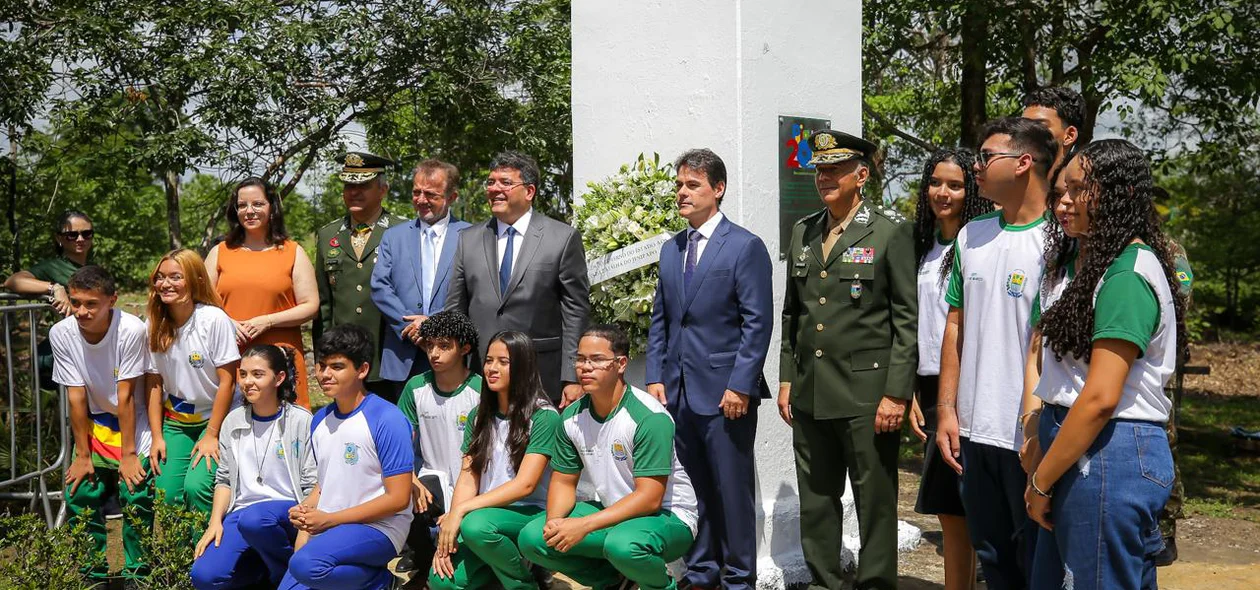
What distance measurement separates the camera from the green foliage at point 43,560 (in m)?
4.21

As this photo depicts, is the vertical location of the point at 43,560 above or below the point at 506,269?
below

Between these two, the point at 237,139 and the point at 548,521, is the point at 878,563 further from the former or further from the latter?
the point at 237,139

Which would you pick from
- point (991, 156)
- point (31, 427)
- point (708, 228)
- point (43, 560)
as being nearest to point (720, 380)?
point (708, 228)

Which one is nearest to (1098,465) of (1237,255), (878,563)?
(878,563)

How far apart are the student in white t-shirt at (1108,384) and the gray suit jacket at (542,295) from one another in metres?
2.45

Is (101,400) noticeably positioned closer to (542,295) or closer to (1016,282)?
(542,295)

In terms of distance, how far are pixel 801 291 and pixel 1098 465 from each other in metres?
1.90

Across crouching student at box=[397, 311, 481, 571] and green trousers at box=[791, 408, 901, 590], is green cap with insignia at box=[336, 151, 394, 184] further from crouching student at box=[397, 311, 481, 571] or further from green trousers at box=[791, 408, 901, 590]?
green trousers at box=[791, 408, 901, 590]

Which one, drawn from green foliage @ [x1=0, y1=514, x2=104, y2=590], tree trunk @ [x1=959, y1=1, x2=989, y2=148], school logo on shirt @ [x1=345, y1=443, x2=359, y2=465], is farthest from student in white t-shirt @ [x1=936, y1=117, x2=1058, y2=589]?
tree trunk @ [x1=959, y1=1, x2=989, y2=148]

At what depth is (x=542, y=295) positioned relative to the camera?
5074 millimetres

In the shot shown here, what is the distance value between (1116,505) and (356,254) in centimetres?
391

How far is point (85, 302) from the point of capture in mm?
5027

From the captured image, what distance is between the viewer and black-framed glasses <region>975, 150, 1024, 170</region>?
3.79m

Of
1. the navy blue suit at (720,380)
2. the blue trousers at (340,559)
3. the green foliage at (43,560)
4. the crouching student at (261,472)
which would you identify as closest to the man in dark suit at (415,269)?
the crouching student at (261,472)
